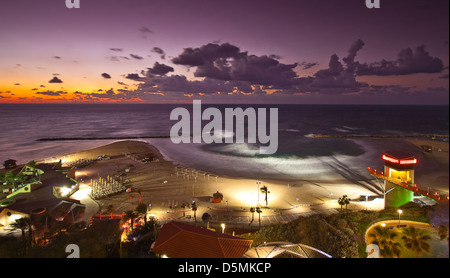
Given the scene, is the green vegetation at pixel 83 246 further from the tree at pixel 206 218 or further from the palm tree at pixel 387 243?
the palm tree at pixel 387 243

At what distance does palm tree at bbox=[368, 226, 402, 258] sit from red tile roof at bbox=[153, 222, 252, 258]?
7903 mm

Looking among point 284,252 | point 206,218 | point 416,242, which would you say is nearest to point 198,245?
point 284,252

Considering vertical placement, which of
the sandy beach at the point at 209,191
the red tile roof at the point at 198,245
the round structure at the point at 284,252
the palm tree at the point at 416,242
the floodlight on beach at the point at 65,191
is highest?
the palm tree at the point at 416,242

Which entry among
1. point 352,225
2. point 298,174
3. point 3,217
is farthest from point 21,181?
point 298,174

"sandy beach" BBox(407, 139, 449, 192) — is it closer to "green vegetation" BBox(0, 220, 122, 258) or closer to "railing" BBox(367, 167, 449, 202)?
"railing" BBox(367, 167, 449, 202)

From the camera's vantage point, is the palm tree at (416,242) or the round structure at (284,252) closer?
the palm tree at (416,242)

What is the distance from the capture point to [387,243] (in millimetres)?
14242

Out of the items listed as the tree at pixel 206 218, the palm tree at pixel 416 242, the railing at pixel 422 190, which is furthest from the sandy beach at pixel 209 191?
the palm tree at pixel 416 242

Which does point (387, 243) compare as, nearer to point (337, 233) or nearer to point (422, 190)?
point (337, 233)

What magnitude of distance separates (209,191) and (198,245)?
741 inches

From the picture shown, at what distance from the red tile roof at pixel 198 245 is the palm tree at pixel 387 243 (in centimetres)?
790

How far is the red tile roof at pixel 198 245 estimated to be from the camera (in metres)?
13.9

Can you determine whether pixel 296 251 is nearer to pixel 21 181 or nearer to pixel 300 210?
pixel 300 210
